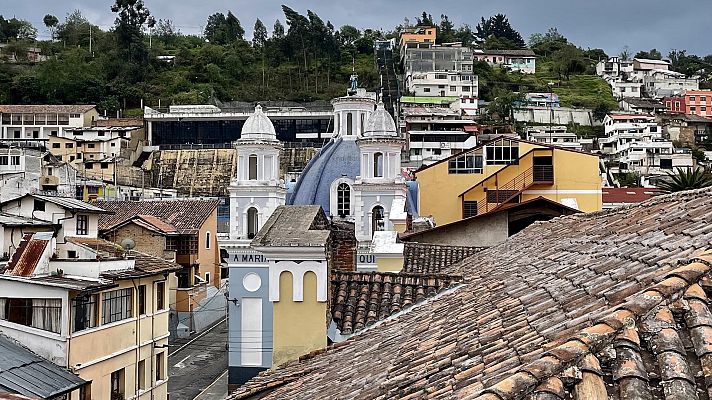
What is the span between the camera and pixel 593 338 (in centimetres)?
332

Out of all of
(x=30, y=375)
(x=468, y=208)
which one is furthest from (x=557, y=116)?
(x=30, y=375)

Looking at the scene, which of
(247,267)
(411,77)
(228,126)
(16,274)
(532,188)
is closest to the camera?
(16,274)

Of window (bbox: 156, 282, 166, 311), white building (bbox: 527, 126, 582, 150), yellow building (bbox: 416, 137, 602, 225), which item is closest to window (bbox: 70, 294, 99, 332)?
window (bbox: 156, 282, 166, 311)

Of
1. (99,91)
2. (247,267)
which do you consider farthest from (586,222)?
A: (99,91)

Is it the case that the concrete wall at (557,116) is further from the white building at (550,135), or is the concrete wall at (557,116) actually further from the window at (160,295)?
the window at (160,295)

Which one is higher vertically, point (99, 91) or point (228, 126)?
point (99, 91)

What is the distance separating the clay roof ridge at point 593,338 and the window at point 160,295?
21.7m

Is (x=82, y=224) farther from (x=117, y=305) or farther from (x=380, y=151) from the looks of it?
(x=380, y=151)

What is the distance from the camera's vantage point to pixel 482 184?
3272cm

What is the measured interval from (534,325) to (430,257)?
12.6m

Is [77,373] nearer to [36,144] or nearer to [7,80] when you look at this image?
[36,144]

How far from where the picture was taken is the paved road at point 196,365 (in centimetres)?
2825

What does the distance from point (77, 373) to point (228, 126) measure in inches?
2219

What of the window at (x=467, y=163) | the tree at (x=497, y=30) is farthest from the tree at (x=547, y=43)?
the window at (x=467, y=163)
